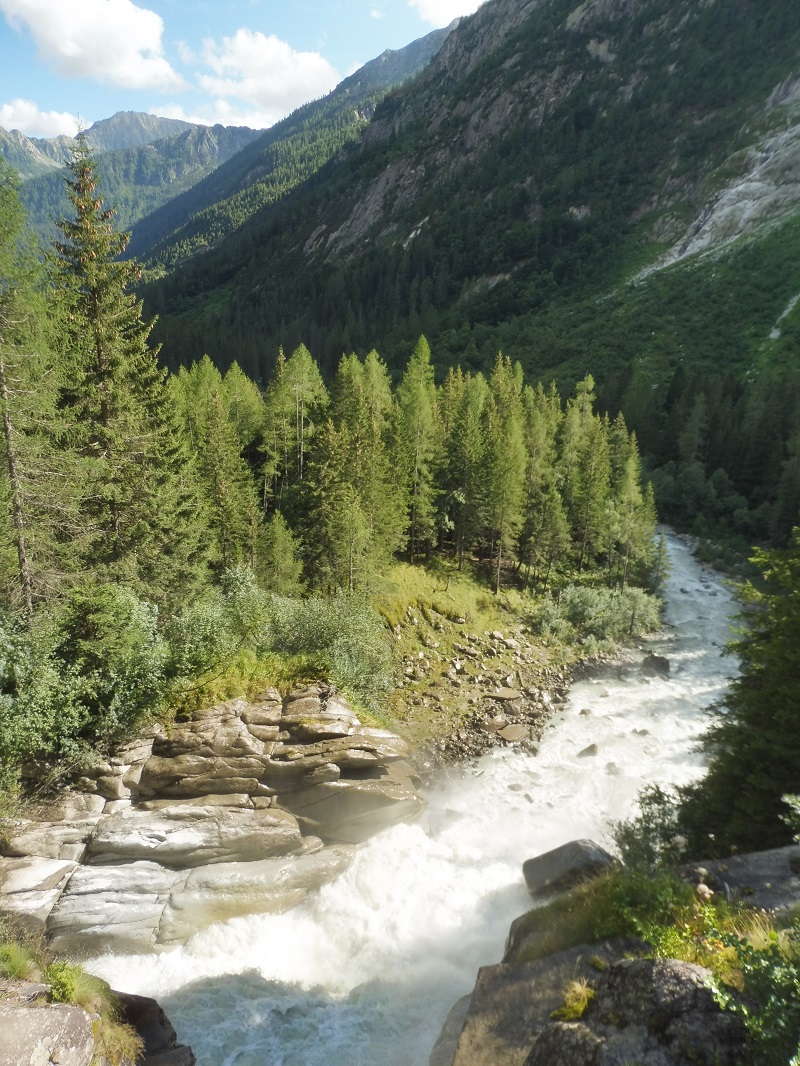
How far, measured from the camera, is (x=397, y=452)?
39250 millimetres

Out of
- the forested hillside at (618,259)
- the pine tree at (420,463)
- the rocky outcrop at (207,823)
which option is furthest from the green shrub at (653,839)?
the forested hillside at (618,259)

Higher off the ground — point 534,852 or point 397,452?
point 397,452

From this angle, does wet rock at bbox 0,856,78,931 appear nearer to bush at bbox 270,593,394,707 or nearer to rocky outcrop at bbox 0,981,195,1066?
rocky outcrop at bbox 0,981,195,1066

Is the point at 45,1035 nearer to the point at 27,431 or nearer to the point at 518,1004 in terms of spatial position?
the point at 518,1004

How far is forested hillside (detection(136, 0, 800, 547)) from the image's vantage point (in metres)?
74.8

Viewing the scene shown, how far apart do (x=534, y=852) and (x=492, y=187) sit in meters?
199

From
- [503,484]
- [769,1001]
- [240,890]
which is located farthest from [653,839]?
[503,484]

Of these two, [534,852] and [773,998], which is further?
[534,852]

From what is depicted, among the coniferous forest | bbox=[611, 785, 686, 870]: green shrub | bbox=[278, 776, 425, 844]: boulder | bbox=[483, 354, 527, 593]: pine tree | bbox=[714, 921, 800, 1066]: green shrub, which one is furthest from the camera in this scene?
bbox=[483, 354, 527, 593]: pine tree

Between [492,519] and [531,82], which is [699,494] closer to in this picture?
[492,519]

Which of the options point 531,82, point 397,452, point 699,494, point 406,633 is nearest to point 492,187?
point 531,82

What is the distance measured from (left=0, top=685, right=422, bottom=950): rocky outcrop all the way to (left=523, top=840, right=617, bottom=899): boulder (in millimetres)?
5145

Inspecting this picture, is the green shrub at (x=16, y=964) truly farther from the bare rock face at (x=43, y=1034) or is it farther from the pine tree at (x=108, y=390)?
the pine tree at (x=108, y=390)

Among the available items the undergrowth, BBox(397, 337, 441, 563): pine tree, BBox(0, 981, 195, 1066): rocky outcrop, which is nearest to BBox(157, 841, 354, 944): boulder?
the undergrowth
